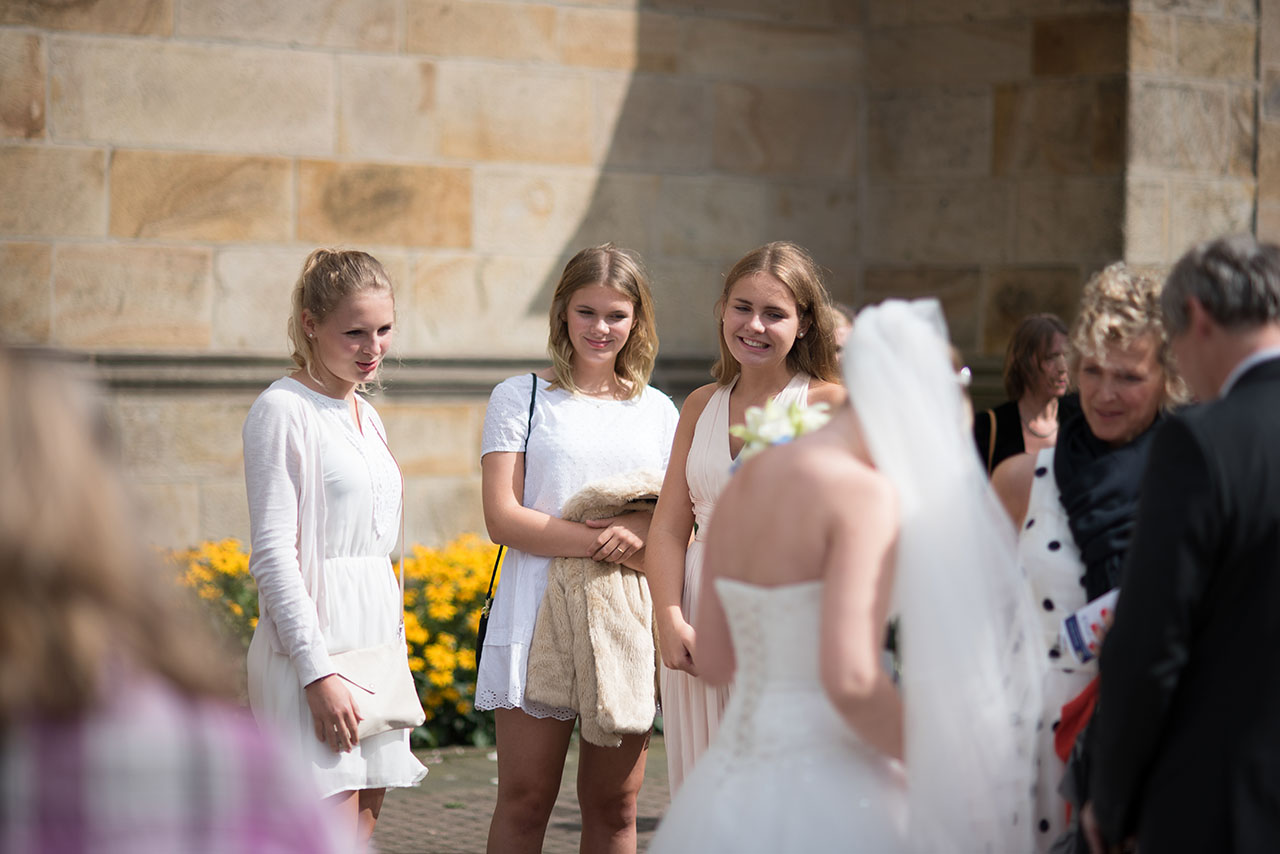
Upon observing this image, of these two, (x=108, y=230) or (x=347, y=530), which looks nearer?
(x=347, y=530)

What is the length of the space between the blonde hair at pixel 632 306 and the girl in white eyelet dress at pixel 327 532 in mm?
686

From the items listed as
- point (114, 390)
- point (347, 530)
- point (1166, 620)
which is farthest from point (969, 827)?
point (114, 390)

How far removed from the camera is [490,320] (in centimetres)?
828

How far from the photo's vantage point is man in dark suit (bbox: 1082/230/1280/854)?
86.7 inches

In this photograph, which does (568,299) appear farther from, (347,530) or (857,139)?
(857,139)

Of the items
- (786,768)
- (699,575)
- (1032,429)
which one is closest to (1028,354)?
(1032,429)

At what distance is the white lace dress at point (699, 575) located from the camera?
400 cm

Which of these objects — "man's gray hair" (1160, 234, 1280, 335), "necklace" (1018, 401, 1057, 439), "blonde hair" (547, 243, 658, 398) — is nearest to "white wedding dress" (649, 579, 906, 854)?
"man's gray hair" (1160, 234, 1280, 335)

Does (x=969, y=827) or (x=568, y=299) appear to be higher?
(x=568, y=299)

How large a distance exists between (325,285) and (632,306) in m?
1.05

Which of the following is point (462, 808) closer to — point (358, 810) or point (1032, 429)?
point (358, 810)

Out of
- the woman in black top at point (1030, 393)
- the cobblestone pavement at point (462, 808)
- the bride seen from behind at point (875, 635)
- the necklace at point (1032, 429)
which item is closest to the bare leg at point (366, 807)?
the bride seen from behind at point (875, 635)

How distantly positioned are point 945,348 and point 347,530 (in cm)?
176

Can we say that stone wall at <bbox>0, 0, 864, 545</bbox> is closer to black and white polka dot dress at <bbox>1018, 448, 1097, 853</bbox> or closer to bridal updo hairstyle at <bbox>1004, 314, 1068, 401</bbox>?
bridal updo hairstyle at <bbox>1004, 314, 1068, 401</bbox>
